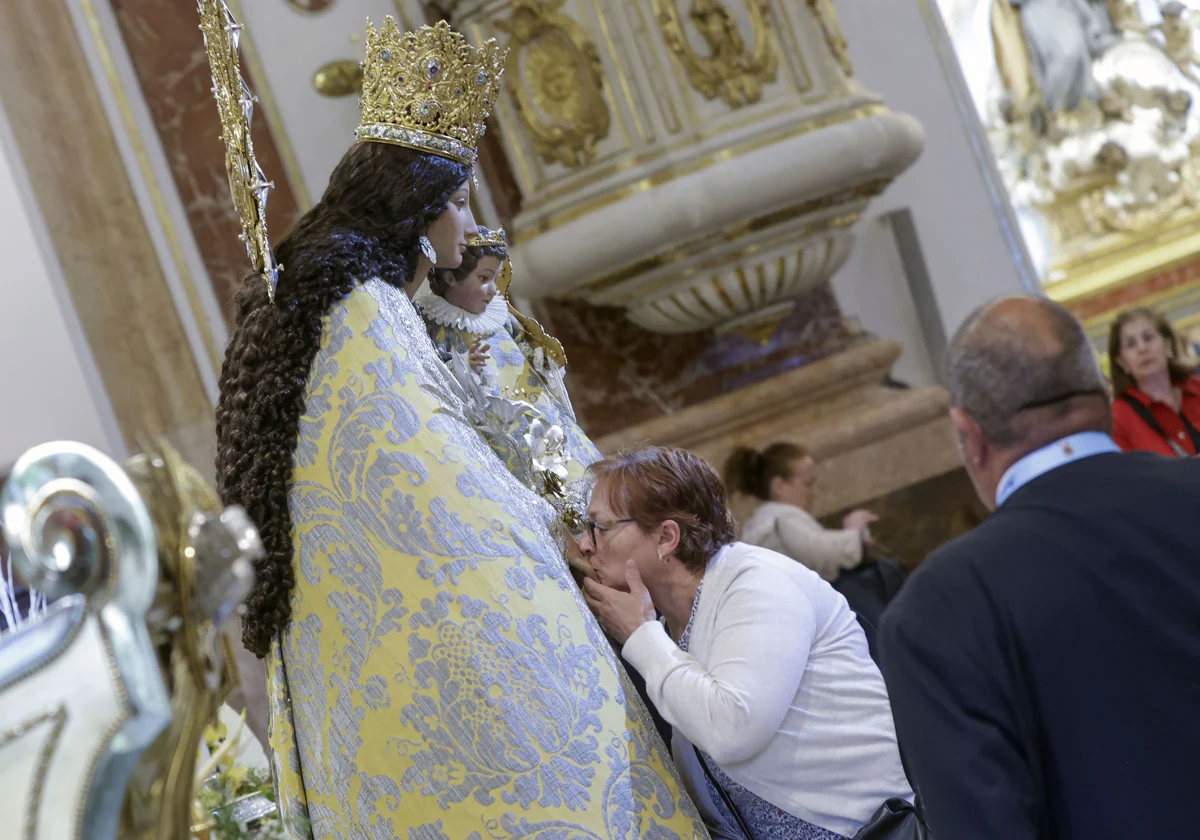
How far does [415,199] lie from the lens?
2.23 meters

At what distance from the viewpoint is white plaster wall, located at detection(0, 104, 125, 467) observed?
4703 millimetres

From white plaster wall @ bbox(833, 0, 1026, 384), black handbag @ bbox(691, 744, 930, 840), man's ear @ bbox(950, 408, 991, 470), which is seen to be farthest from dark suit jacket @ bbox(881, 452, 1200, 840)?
white plaster wall @ bbox(833, 0, 1026, 384)

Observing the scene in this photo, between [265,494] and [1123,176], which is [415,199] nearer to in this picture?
[265,494]

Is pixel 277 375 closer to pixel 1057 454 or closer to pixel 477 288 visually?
pixel 477 288

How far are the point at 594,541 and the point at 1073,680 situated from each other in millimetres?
860

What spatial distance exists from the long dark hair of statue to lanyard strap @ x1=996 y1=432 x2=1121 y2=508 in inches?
36.8

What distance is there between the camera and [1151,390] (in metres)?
5.09

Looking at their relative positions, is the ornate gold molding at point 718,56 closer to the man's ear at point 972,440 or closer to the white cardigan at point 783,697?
the white cardigan at point 783,697

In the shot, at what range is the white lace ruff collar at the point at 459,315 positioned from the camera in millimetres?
2604

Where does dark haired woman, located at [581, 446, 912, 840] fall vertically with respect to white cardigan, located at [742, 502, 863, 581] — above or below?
above

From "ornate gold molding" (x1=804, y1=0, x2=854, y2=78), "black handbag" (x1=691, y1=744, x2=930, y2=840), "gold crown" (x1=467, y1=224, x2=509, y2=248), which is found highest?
"ornate gold molding" (x1=804, y1=0, x2=854, y2=78)

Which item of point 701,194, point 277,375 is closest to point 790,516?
point 701,194

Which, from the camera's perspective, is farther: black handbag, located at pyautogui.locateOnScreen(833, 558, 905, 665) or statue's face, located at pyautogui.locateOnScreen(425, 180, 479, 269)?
black handbag, located at pyautogui.locateOnScreen(833, 558, 905, 665)

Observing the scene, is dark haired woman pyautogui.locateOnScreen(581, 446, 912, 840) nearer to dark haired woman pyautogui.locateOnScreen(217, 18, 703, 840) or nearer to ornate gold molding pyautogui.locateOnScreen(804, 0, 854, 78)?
dark haired woman pyautogui.locateOnScreen(217, 18, 703, 840)
